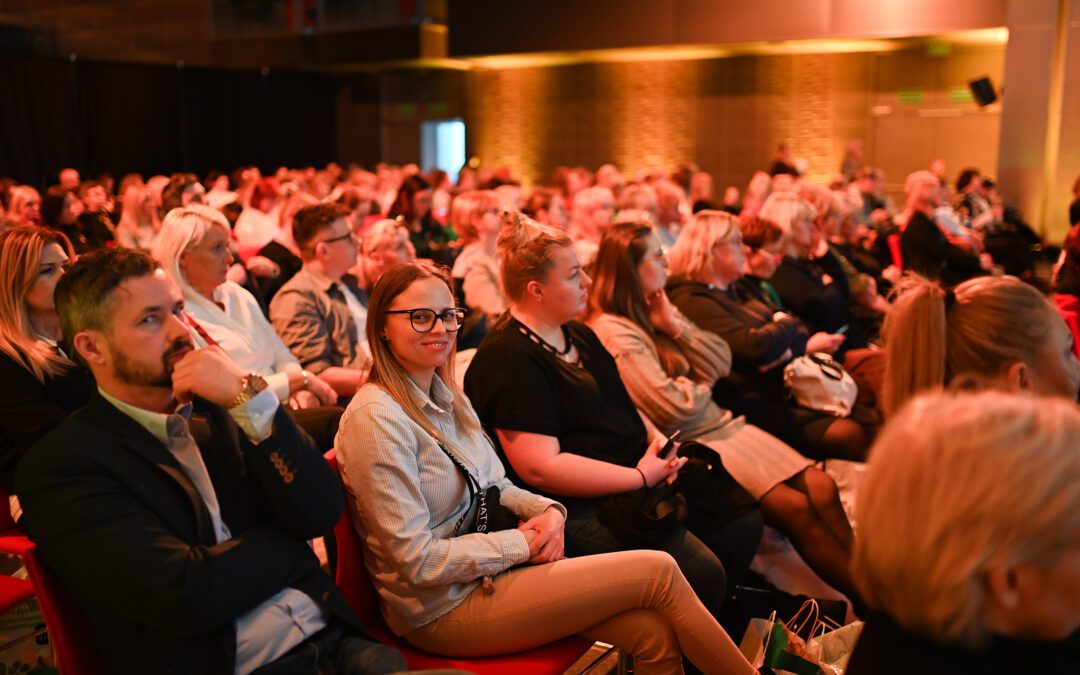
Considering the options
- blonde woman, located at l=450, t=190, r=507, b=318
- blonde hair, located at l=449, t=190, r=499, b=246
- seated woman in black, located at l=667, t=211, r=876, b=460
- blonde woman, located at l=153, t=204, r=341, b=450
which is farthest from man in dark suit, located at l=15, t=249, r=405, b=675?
blonde hair, located at l=449, t=190, r=499, b=246

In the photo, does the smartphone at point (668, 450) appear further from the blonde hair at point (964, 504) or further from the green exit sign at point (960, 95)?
the green exit sign at point (960, 95)

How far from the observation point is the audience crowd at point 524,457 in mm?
1148

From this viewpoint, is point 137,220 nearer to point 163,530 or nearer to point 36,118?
point 163,530

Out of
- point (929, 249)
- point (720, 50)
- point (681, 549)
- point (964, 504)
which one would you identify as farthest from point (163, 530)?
point (720, 50)

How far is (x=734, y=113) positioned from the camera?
49.8ft

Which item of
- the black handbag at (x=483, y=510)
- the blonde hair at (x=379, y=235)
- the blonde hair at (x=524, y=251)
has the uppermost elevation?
the blonde hair at (x=524, y=251)

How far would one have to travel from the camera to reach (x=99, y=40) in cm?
1786

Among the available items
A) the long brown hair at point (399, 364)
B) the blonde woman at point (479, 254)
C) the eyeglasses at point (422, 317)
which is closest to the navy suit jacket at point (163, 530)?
the long brown hair at point (399, 364)

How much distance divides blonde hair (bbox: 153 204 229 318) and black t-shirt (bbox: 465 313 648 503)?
1.30 meters

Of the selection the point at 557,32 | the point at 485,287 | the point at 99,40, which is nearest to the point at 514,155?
the point at 557,32

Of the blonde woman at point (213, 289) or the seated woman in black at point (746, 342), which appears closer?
the blonde woman at point (213, 289)

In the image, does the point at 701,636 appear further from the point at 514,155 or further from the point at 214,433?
the point at 514,155

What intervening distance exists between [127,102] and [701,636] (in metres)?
15.1

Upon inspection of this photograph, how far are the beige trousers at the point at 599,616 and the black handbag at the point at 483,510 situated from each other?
0.44 ft
